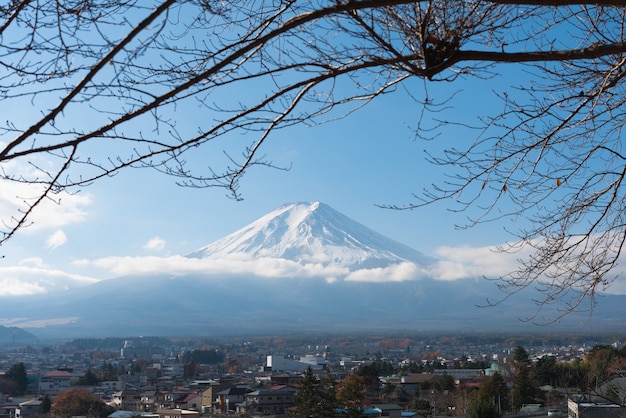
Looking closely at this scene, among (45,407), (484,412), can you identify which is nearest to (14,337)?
(45,407)

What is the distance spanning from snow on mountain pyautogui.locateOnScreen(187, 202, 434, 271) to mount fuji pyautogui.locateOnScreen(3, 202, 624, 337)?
154 millimetres

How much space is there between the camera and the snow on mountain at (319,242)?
112812 millimetres

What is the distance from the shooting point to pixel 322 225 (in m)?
116

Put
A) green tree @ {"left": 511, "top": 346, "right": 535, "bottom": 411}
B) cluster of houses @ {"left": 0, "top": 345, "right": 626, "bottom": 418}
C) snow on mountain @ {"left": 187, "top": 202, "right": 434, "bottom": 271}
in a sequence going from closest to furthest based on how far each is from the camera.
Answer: green tree @ {"left": 511, "top": 346, "right": 535, "bottom": 411}, cluster of houses @ {"left": 0, "top": 345, "right": 626, "bottom": 418}, snow on mountain @ {"left": 187, "top": 202, "right": 434, "bottom": 271}

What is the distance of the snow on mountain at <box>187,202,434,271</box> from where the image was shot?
113 metres

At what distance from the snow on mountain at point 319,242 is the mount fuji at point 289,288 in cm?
15

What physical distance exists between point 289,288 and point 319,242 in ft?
28.0

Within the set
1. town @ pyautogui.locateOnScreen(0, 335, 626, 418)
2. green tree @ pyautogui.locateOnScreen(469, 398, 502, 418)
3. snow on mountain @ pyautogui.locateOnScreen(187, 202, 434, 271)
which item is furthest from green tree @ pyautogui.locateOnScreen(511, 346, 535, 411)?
snow on mountain @ pyautogui.locateOnScreen(187, 202, 434, 271)

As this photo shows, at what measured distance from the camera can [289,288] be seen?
118000mm

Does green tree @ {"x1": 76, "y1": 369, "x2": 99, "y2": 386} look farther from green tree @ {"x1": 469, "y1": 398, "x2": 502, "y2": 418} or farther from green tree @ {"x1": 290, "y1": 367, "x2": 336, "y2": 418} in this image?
green tree @ {"x1": 469, "y1": 398, "x2": 502, "y2": 418}

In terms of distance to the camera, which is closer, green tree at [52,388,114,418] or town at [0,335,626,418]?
town at [0,335,626,418]

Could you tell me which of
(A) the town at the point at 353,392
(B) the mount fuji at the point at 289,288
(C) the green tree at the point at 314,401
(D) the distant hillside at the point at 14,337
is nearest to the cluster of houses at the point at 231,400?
(A) the town at the point at 353,392

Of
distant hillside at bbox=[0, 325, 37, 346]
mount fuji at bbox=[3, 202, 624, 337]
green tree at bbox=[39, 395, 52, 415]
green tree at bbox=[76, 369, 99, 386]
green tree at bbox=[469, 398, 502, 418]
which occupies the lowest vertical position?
green tree at bbox=[39, 395, 52, 415]

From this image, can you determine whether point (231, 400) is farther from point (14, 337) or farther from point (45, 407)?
point (14, 337)
